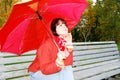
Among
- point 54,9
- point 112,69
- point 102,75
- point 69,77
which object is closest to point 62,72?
point 69,77

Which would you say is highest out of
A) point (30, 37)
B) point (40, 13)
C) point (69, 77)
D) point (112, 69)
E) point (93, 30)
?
point (40, 13)

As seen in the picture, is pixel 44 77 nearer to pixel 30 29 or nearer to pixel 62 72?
pixel 62 72

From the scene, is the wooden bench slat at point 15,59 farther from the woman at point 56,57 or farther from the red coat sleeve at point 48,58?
the red coat sleeve at point 48,58

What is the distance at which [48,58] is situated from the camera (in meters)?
3.42

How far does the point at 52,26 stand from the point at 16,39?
40cm

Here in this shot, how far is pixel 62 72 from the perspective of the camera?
11.5ft

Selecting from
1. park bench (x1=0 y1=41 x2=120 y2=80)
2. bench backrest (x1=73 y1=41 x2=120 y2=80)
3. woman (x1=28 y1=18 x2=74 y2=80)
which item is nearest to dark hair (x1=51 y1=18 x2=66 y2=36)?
woman (x1=28 y1=18 x2=74 y2=80)

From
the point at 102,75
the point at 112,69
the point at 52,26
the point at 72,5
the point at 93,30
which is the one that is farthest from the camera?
the point at 93,30

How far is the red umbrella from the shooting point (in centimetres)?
354

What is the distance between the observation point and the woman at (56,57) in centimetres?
339

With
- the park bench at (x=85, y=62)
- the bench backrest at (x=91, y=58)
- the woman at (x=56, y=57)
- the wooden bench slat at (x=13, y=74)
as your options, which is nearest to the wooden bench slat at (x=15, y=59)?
the park bench at (x=85, y=62)

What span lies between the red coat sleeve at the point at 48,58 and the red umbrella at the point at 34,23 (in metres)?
0.19

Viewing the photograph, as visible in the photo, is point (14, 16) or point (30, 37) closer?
point (14, 16)

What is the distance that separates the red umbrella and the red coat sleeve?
0.19 m
